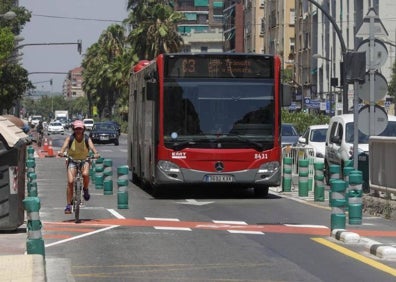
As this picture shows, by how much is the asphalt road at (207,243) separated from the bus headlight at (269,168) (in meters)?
0.62

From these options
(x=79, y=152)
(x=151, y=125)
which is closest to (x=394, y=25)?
(x=151, y=125)

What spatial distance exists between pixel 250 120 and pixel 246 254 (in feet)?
33.3

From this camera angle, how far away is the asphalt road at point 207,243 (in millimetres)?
11695

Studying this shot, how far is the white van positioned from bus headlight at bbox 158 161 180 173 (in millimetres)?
5543

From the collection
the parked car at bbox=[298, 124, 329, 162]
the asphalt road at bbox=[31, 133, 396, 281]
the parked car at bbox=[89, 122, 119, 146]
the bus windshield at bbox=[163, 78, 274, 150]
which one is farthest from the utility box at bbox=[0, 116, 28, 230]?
the parked car at bbox=[89, 122, 119, 146]

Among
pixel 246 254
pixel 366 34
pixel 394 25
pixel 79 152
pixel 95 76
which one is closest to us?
pixel 246 254

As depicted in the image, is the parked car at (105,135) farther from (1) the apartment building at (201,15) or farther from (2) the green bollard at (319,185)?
(1) the apartment building at (201,15)

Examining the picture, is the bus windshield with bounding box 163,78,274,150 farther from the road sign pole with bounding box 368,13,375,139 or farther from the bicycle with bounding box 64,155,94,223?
the bicycle with bounding box 64,155,94,223

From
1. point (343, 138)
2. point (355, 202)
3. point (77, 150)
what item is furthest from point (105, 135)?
point (355, 202)

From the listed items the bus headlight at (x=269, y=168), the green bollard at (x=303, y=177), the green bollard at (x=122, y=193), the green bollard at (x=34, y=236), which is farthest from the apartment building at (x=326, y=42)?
the green bollard at (x=34, y=236)

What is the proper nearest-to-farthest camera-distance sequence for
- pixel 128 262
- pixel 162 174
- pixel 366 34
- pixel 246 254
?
pixel 128 262, pixel 246 254, pixel 366 34, pixel 162 174

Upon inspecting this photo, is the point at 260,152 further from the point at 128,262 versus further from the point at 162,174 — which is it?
the point at 128,262

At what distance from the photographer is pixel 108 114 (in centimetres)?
13638

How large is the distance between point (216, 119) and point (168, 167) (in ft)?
Result: 4.60
